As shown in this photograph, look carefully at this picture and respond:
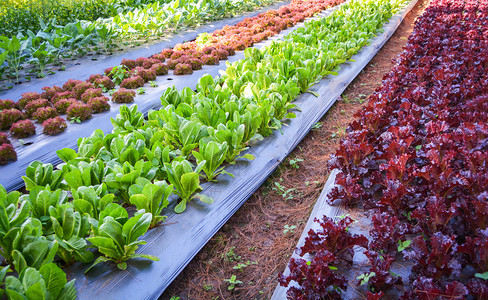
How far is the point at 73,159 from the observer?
2551 mm

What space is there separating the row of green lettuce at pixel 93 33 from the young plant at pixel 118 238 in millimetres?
3930

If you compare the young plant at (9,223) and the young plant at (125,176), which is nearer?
the young plant at (9,223)

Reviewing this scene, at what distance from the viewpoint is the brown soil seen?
2.26 meters

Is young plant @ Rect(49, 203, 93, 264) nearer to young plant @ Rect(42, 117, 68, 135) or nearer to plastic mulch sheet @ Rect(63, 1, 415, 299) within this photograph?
plastic mulch sheet @ Rect(63, 1, 415, 299)

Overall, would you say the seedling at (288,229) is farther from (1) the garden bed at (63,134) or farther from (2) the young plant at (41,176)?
(1) the garden bed at (63,134)

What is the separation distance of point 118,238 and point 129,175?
0.50 metres

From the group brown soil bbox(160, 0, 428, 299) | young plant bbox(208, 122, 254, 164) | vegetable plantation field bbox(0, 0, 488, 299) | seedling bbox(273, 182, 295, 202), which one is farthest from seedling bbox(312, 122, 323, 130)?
young plant bbox(208, 122, 254, 164)

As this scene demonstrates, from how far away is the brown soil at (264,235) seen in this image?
226 cm

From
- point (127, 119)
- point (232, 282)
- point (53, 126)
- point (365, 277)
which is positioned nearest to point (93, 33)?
point (53, 126)

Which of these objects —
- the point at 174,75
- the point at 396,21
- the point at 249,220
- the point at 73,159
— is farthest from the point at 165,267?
the point at 396,21

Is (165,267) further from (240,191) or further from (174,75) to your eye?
(174,75)

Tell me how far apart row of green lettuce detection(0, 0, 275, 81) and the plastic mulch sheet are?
3.82 m

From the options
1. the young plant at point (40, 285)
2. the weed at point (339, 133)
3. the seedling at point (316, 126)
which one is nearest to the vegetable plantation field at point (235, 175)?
the young plant at point (40, 285)

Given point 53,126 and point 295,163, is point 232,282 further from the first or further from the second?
point 53,126
